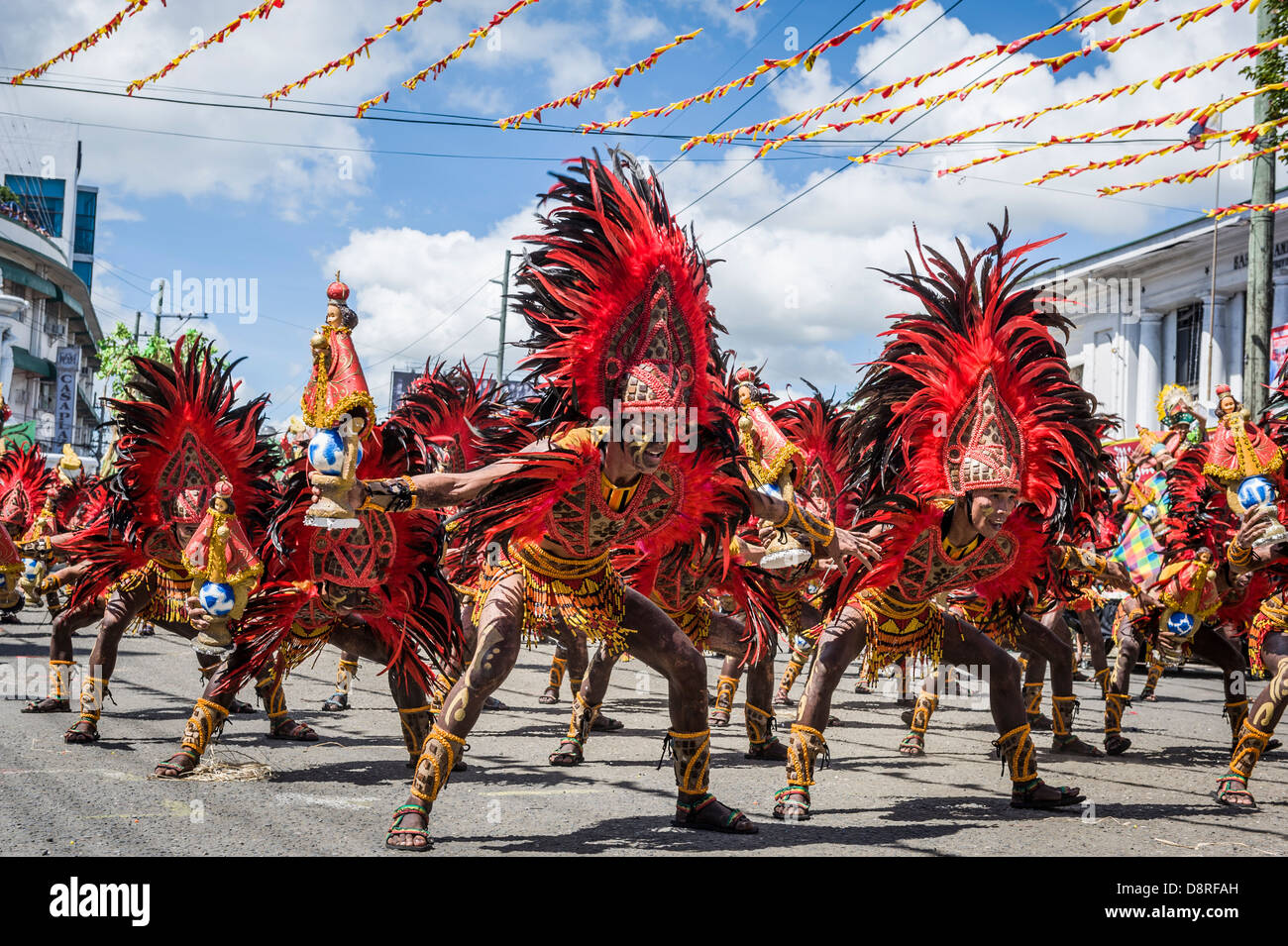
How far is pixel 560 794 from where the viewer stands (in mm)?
6629

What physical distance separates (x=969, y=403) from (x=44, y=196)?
74733 millimetres

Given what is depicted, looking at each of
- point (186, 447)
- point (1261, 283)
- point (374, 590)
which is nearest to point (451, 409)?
point (186, 447)

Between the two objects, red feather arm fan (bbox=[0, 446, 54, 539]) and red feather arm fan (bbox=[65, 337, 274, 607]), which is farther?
red feather arm fan (bbox=[0, 446, 54, 539])

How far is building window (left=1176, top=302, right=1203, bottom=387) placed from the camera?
2378 cm

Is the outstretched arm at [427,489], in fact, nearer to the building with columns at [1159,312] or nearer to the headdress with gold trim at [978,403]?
the headdress with gold trim at [978,403]

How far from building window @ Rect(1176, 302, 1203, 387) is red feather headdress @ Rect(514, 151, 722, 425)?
70.0ft

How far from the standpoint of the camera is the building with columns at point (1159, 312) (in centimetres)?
2244

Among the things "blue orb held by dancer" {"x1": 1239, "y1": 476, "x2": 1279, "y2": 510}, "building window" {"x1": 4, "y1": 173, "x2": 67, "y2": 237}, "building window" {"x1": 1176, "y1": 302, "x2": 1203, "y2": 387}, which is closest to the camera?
"blue orb held by dancer" {"x1": 1239, "y1": 476, "x2": 1279, "y2": 510}

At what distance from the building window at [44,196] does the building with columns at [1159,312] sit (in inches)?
2350

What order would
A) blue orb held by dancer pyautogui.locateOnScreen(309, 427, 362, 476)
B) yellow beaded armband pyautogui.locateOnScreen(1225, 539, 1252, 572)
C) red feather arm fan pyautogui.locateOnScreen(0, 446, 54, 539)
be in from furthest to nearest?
red feather arm fan pyautogui.locateOnScreen(0, 446, 54, 539)
yellow beaded armband pyautogui.locateOnScreen(1225, 539, 1252, 572)
blue orb held by dancer pyautogui.locateOnScreen(309, 427, 362, 476)

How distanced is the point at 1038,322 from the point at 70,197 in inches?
2929

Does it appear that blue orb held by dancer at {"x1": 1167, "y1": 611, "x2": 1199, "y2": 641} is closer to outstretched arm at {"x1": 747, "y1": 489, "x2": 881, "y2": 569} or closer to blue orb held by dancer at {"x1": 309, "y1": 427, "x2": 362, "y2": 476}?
outstretched arm at {"x1": 747, "y1": 489, "x2": 881, "y2": 569}

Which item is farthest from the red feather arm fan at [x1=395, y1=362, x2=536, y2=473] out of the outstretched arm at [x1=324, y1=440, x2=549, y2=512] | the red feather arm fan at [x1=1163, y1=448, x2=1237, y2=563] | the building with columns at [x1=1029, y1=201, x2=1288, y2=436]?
the building with columns at [x1=1029, y1=201, x2=1288, y2=436]

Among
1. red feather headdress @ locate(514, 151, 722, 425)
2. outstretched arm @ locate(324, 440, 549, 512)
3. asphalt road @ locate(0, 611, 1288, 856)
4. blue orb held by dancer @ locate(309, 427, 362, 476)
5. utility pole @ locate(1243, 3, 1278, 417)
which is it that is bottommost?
asphalt road @ locate(0, 611, 1288, 856)
